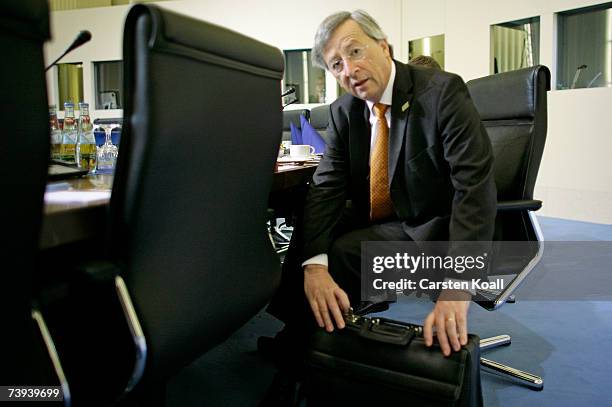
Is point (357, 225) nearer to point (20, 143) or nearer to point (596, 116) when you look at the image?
point (20, 143)

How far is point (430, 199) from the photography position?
1569mm

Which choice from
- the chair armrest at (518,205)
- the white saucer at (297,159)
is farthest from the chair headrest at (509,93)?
the white saucer at (297,159)

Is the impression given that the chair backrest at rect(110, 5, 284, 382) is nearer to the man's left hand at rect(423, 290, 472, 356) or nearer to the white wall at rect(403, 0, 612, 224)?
the man's left hand at rect(423, 290, 472, 356)

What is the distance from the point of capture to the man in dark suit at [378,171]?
1422mm

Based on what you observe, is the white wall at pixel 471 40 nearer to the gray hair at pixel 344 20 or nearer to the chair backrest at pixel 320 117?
the chair backrest at pixel 320 117

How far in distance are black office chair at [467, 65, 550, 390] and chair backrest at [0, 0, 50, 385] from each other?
1.30 metres

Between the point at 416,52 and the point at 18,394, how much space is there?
6.80 meters

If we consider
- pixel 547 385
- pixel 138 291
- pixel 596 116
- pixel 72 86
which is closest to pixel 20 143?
pixel 138 291

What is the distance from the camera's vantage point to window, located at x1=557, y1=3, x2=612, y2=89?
5.07m

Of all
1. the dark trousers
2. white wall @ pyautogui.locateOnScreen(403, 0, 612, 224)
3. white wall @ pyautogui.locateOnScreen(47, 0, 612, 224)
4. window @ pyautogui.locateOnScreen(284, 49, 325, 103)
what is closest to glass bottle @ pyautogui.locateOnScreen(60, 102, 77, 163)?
the dark trousers

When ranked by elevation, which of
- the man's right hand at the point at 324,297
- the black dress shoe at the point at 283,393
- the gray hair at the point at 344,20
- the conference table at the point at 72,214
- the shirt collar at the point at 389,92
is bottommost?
the black dress shoe at the point at 283,393

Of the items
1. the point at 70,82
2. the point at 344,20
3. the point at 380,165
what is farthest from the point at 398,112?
the point at 70,82

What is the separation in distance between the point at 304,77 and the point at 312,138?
5214mm

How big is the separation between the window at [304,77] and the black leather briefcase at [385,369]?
6.70 meters
